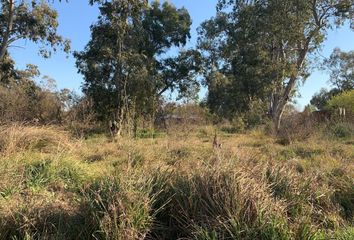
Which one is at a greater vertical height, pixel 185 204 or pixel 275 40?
pixel 275 40

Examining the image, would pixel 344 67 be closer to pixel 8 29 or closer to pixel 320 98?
pixel 320 98

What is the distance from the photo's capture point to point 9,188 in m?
5.59

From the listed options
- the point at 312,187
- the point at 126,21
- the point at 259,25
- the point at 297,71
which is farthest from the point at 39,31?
the point at 312,187

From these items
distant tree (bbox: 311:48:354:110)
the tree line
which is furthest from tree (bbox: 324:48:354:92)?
the tree line

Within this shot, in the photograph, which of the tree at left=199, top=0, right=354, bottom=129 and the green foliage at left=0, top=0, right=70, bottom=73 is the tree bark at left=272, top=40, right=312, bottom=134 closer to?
the tree at left=199, top=0, right=354, bottom=129

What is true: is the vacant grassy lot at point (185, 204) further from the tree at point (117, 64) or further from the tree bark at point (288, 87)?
the tree bark at point (288, 87)

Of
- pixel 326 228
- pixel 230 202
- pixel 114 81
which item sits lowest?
pixel 326 228

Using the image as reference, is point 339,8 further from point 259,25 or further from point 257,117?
point 257,117

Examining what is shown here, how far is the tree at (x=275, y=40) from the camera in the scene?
20.9 meters

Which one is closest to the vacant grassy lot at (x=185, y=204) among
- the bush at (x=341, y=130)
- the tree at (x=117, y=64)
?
the bush at (x=341, y=130)

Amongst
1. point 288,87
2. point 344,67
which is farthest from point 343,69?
point 288,87

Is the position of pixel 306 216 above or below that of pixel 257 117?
below

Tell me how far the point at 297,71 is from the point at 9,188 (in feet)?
63.7

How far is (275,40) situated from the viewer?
22.0 metres
